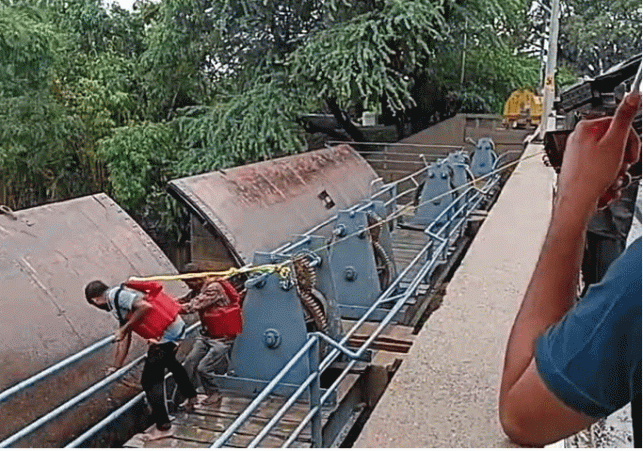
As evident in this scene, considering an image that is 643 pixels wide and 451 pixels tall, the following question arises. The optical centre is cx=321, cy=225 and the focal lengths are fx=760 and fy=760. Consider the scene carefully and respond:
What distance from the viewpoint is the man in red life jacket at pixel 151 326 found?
7.95ft

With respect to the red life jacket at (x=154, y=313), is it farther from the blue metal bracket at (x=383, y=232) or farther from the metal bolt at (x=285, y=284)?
the blue metal bracket at (x=383, y=232)

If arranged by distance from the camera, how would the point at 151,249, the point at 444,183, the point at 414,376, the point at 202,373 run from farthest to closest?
1. the point at 444,183
2. the point at 151,249
3. the point at 202,373
4. the point at 414,376

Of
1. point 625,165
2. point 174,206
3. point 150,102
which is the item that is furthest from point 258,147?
point 625,165

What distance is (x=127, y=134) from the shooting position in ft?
37.1

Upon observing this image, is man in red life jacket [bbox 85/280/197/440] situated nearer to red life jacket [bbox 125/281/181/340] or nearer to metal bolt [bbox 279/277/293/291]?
red life jacket [bbox 125/281/181/340]

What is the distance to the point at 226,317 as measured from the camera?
2.78m

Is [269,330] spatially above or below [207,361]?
above

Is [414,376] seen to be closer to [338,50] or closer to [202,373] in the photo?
[202,373]

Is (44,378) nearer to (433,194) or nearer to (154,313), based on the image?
(154,313)

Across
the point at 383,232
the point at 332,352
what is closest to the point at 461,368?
the point at 332,352

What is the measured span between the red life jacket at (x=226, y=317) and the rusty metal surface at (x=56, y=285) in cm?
32

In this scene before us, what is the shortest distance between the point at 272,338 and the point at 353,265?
1305 mm

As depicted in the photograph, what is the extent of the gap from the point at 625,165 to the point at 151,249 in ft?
9.59

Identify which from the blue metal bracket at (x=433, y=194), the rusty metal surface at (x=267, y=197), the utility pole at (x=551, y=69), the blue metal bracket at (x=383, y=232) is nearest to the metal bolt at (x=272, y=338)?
the rusty metal surface at (x=267, y=197)
